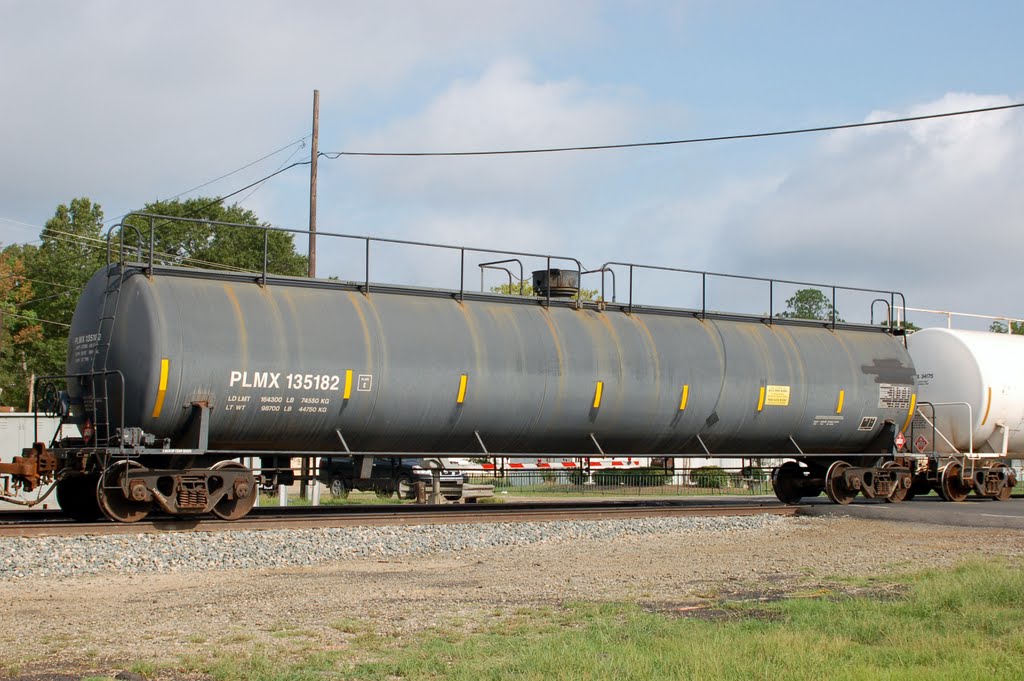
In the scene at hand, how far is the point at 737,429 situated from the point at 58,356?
176 ft

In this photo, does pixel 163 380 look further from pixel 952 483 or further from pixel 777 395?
pixel 952 483

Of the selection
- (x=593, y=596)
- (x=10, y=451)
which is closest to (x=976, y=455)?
(x=593, y=596)

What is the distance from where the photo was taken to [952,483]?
24.1 m

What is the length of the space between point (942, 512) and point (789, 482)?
4068 millimetres

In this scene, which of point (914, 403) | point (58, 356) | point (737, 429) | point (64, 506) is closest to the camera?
point (64, 506)

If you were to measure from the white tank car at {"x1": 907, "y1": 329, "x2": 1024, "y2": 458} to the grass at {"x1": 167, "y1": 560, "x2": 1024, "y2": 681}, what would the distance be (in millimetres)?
15257

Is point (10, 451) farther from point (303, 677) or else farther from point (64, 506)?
point (303, 677)

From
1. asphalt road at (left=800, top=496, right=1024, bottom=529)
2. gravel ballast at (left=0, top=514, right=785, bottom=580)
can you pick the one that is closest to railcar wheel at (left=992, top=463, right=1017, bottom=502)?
asphalt road at (left=800, top=496, right=1024, bottom=529)

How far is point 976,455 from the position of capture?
2372cm

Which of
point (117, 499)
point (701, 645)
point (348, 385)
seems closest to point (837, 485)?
point (348, 385)

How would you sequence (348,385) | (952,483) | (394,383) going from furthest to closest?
(952,483) < (394,383) < (348,385)

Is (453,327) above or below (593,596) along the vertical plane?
above

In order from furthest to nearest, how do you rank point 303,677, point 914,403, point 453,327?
point 914,403, point 453,327, point 303,677

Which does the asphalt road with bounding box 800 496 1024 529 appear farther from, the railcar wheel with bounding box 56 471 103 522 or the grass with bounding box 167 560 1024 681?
the railcar wheel with bounding box 56 471 103 522
